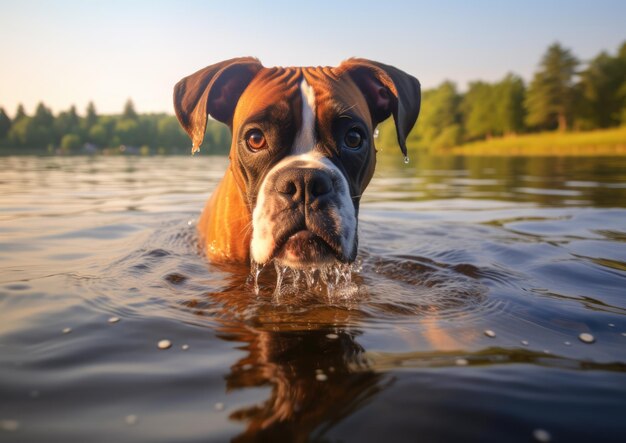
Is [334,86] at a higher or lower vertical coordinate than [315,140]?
higher

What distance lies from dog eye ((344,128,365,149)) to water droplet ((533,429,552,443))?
7.54 feet

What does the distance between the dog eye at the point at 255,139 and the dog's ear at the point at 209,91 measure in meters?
0.55

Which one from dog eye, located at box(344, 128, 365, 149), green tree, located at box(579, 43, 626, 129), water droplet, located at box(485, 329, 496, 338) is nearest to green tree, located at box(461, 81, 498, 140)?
green tree, located at box(579, 43, 626, 129)

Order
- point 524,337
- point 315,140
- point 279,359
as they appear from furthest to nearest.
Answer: point 315,140, point 524,337, point 279,359

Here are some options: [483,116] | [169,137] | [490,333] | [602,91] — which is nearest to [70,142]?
[169,137]

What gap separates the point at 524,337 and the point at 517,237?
321cm

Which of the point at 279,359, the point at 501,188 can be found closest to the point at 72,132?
the point at 501,188

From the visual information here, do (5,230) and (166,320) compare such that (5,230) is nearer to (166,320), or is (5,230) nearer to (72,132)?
(166,320)

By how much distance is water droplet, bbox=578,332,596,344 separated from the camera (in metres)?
2.31

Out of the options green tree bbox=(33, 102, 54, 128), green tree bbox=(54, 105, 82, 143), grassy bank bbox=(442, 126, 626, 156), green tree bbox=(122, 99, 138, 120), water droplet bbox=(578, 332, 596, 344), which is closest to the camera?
water droplet bbox=(578, 332, 596, 344)

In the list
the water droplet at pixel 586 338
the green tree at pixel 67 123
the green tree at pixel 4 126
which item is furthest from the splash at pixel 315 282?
the green tree at pixel 67 123

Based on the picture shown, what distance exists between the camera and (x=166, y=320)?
8.27ft

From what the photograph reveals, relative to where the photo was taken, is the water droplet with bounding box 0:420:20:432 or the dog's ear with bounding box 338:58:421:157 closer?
the water droplet with bounding box 0:420:20:432

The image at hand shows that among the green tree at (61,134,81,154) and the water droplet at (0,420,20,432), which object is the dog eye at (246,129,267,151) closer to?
the water droplet at (0,420,20,432)
